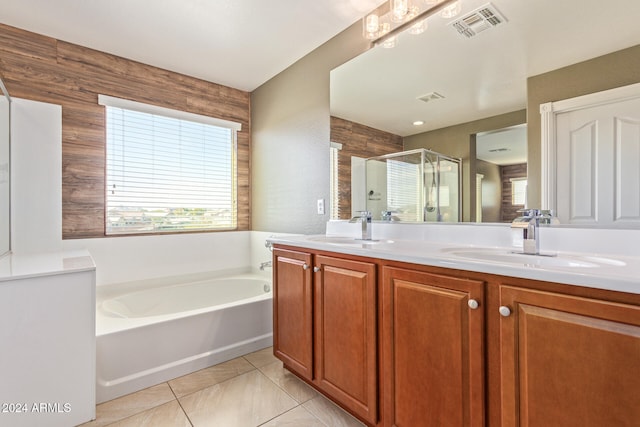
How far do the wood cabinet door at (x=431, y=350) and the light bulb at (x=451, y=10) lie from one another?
1418 mm

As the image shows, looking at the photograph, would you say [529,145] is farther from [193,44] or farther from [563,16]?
[193,44]

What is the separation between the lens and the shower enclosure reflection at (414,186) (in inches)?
63.7

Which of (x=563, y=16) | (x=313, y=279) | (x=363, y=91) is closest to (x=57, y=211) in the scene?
(x=313, y=279)

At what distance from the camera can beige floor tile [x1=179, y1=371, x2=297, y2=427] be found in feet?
5.00

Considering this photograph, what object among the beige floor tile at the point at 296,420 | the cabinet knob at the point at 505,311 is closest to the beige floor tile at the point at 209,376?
the beige floor tile at the point at 296,420

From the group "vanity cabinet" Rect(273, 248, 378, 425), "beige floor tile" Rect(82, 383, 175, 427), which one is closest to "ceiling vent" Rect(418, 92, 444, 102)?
"vanity cabinet" Rect(273, 248, 378, 425)

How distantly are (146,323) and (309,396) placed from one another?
106 cm

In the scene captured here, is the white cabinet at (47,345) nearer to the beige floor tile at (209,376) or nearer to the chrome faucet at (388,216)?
the beige floor tile at (209,376)

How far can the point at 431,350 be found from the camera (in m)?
1.07

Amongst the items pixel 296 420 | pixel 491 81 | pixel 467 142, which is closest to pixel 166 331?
pixel 296 420

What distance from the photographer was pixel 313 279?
5.26 feet

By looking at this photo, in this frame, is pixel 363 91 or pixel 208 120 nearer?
pixel 363 91

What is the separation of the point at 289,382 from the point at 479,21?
2.26 meters

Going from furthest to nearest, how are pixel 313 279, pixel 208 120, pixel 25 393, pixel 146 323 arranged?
pixel 208 120
pixel 146 323
pixel 313 279
pixel 25 393
